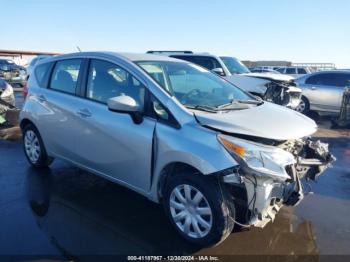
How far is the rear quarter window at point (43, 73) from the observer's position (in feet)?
17.8

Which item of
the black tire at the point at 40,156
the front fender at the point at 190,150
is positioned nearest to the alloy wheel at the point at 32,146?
the black tire at the point at 40,156

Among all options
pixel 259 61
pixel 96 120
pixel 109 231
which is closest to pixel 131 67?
pixel 96 120

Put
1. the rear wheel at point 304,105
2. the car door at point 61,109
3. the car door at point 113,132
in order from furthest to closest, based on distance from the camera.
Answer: the rear wheel at point 304,105 → the car door at point 61,109 → the car door at point 113,132

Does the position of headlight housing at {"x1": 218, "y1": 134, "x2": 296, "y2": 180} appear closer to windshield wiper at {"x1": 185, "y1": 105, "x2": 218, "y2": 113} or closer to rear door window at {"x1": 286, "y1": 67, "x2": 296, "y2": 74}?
windshield wiper at {"x1": 185, "y1": 105, "x2": 218, "y2": 113}

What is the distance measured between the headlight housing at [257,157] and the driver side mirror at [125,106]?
969 millimetres

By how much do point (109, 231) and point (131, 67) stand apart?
1.78m

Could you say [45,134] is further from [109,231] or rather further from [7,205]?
[109,231]

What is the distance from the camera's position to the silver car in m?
3.35

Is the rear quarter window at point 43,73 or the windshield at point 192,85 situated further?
the rear quarter window at point 43,73

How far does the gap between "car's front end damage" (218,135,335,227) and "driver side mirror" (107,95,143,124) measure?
97 cm

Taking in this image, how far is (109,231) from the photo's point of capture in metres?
3.86

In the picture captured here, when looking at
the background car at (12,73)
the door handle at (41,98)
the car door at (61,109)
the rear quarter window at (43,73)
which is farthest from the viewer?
the background car at (12,73)

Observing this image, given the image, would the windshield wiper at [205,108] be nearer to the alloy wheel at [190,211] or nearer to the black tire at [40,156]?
the alloy wheel at [190,211]

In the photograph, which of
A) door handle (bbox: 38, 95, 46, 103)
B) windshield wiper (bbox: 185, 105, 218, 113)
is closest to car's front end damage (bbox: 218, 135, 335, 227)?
windshield wiper (bbox: 185, 105, 218, 113)
